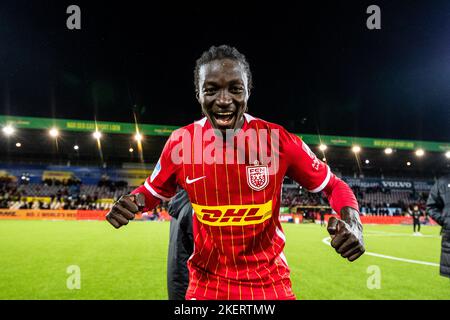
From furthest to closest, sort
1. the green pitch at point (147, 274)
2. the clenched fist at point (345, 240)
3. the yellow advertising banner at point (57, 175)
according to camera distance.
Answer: the yellow advertising banner at point (57, 175) → the green pitch at point (147, 274) → the clenched fist at point (345, 240)

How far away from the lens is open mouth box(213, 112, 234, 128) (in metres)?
2.15

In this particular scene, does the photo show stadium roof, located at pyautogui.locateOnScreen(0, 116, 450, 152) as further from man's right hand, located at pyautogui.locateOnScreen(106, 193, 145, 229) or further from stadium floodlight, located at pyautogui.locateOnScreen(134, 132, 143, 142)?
man's right hand, located at pyautogui.locateOnScreen(106, 193, 145, 229)

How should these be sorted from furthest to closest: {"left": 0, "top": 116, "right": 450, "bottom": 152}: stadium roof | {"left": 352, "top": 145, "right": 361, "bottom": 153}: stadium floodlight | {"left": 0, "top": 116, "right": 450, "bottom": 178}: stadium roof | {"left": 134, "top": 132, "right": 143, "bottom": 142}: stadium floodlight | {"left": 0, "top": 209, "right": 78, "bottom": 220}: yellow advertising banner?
{"left": 352, "top": 145, "right": 361, "bottom": 153}: stadium floodlight
{"left": 134, "top": 132, "right": 143, "bottom": 142}: stadium floodlight
{"left": 0, "top": 116, "right": 450, "bottom": 178}: stadium roof
{"left": 0, "top": 116, "right": 450, "bottom": 152}: stadium roof
{"left": 0, "top": 209, "right": 78, "bottom": 220}: yellow advertising banner

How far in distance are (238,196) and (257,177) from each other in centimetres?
17

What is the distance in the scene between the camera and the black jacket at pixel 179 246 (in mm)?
2758

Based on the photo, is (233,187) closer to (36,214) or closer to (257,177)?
(257,177)

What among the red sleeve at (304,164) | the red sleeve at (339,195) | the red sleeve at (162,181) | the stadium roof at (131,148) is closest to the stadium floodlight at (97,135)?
the stadium roof at (131,148)

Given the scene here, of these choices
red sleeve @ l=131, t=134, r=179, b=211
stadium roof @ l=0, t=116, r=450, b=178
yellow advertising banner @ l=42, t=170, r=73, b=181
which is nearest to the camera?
red sleeve @ l=131, t=134, r=179, b=211

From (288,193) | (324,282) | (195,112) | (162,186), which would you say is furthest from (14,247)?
(288,193)

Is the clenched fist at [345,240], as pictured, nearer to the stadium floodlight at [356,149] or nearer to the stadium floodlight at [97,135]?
the stadium floodlight at [97,135]

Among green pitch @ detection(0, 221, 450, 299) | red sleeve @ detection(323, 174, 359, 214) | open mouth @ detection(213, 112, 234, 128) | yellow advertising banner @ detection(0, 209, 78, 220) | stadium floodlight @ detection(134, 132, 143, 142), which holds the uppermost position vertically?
stadium floodlight @ detection(134, 132, 143, 142)

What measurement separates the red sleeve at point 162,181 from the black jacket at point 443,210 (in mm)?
4472

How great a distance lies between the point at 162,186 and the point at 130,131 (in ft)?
92.0

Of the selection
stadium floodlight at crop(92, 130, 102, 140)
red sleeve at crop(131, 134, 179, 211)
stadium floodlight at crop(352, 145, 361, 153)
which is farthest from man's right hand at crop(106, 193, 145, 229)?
stadium floodlight at crop(352, 145, 361, 153)
